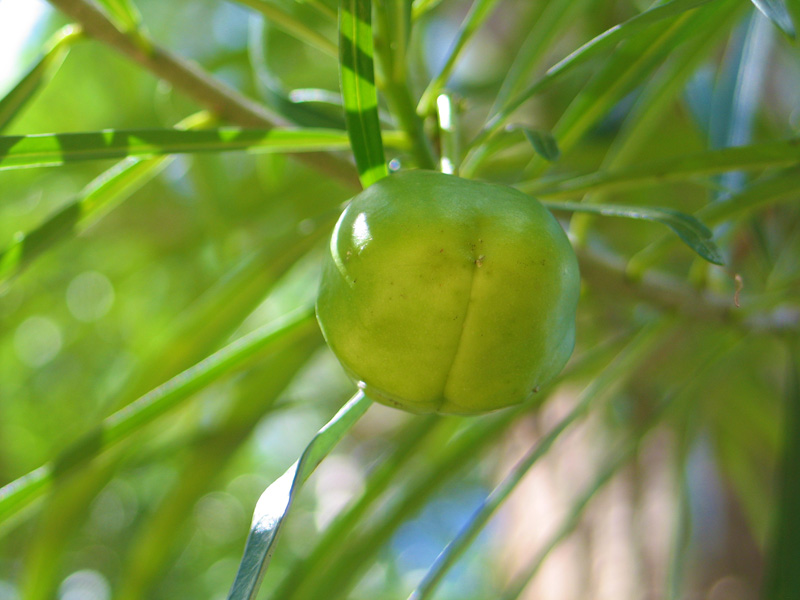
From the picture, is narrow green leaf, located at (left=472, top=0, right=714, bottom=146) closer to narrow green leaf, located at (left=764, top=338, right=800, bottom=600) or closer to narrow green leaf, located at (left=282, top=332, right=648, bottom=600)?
narrow green leaf, located at (left=282, top=332, right=648, bottom=600)

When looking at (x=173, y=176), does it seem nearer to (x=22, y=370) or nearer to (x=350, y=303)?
(x=22, y=370)

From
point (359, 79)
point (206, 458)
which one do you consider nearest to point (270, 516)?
point (359, 79)

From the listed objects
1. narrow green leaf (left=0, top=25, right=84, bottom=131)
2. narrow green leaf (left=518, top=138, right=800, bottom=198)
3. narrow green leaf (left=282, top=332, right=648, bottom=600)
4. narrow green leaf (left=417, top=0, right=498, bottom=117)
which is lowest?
narrow green leaf (left=282, top=332, right=648, bottom=600)

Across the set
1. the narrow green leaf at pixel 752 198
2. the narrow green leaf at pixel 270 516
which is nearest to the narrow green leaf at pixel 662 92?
the narrow green leaf at pixel 752 198

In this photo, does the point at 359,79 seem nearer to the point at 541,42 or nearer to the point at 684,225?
the point at 684,225

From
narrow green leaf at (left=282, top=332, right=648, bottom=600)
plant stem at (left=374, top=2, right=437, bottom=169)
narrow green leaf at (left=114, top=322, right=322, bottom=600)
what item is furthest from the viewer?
narrow green leaf at (left=114, top=322, right=322, bottom=600)

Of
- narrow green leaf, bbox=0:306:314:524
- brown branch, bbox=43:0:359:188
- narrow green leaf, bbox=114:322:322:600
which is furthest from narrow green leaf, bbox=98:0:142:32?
narrow green leaf, bbox=114:322:322:600

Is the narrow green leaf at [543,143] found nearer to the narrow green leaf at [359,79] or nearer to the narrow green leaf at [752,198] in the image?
the narrow green leaf at [359,79]
